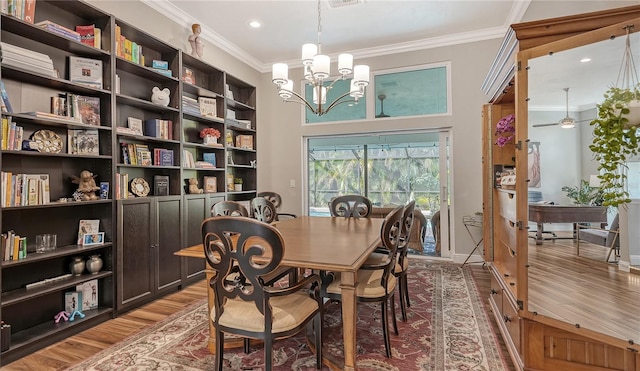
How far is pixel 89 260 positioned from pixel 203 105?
7.25 feet

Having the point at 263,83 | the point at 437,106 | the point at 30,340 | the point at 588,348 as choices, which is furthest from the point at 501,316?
the point at 263,83

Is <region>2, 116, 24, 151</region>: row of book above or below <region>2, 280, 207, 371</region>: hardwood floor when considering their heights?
above

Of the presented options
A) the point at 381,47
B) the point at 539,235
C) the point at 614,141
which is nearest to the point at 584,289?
the point at 539,235

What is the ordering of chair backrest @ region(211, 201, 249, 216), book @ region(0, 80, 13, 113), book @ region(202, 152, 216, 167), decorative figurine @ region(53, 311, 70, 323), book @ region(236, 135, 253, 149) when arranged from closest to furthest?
book @ region(0, 80, 13, 113), decorative figurine @ region(53, 311, 70, 323), chair backrest @ region(211, 201, 249, 216), book @ region(202, 152, 216, 167), book @ region(236, 135, 253, 149)

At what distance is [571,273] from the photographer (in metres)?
1.87

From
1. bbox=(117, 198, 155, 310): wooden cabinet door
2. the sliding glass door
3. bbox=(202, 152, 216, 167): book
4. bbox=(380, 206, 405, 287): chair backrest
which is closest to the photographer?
bbox=(380, 206, 405, 287): chair backrest

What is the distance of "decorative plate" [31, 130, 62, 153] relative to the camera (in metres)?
2.42

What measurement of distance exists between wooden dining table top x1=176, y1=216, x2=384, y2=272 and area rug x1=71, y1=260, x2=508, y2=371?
0.75m

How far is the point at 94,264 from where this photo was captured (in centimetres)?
269

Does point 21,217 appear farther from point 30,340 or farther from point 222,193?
point 222,193

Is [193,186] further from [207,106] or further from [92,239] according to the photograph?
[92,239]

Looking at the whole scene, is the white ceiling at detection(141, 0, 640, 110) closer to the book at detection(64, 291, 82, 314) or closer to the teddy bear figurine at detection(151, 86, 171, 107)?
the teddy bear figurine at detection(151, 86, 171, 107)

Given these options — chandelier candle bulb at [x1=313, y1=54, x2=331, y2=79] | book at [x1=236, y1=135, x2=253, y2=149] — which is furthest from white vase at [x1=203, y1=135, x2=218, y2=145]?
chandelier candle bulb at [x1=313, y1=54, x2=331, y2=79]

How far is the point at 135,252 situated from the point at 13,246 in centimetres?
89
